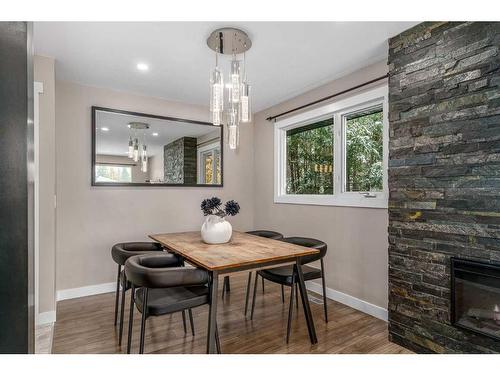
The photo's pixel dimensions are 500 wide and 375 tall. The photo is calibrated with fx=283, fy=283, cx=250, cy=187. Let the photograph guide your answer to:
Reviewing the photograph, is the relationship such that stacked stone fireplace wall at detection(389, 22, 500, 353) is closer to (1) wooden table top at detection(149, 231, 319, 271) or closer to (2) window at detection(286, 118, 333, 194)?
(1) wooden table top at detection(149, 231, 319, 271)

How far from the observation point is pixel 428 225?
77.7 inches

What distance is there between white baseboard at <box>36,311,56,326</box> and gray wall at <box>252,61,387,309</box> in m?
2.62

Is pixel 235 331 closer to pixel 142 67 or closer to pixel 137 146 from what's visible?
pixel 137 146

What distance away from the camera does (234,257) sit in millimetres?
1872

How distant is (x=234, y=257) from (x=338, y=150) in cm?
186

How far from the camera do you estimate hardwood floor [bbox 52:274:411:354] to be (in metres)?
2.06

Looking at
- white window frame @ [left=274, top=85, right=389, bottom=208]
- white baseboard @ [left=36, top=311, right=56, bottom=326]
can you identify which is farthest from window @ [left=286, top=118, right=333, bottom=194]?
white baseboard @ [left=36, top=311, right=56, bottom=326]

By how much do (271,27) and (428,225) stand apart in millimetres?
1814

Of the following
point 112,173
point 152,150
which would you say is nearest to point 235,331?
point 112,173

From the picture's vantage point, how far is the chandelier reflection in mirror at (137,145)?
3492mm
